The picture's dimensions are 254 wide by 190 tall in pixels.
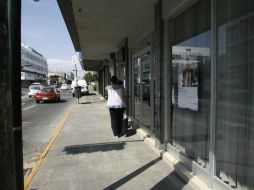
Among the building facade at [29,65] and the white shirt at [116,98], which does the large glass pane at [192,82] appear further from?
the building facade at [29,65]

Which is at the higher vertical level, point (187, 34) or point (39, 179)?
point (187, 34)

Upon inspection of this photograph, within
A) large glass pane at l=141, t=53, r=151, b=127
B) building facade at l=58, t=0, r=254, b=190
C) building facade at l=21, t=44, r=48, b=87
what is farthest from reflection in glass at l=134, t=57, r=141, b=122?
building facade at l=21, t=44, r=48, b=87

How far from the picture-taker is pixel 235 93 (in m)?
4.20

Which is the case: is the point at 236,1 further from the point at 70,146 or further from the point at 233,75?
the point at 70,146

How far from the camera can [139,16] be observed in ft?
31.0

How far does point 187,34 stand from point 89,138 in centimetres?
470

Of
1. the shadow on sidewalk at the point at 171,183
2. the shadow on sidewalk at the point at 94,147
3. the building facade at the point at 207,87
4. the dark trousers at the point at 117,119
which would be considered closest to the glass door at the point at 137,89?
the dark trousers at the point at 117,119

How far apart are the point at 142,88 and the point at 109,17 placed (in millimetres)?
2367

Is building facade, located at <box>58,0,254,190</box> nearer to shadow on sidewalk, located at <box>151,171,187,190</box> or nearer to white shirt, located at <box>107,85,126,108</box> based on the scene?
shadow on sidewalk, located at <box>151,171,187,190</box>

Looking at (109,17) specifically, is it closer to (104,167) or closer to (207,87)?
(104,167)

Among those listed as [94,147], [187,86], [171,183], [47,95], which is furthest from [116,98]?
[47,95]

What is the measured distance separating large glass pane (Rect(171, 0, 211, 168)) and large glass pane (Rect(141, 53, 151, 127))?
9.22 ft

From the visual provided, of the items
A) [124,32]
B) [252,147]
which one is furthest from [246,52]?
[124,32]

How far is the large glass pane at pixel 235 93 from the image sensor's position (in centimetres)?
391
